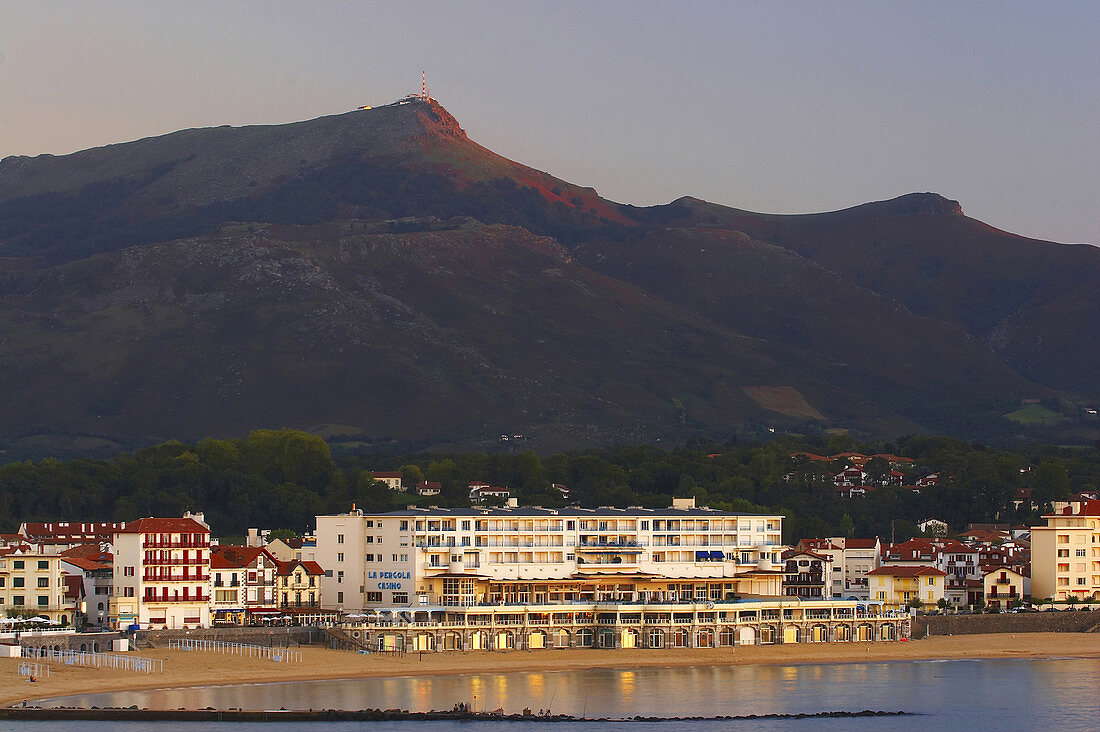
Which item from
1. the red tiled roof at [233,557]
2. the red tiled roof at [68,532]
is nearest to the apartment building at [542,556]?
the red tiled roof at [233,557]

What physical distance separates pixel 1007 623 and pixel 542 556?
25558mm

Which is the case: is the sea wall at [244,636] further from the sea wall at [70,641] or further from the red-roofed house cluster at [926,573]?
the red-roofed house cluster at [926,573]

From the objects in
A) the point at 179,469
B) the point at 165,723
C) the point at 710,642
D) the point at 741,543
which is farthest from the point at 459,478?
the point at 165,723

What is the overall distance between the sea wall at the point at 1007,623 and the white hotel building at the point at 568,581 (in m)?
3.76

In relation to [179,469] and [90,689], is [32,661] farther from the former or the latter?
[179,469]

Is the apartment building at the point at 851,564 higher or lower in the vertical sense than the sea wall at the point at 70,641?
higher

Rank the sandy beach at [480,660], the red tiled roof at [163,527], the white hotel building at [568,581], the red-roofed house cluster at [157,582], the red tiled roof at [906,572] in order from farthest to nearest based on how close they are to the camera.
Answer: the red tiled roof at [906,572] < the white hotel building at [568,581] < the red tiled roof at [163,527] < the red-roofed house cluster at [157,582] < the sandy beach at [480,660]

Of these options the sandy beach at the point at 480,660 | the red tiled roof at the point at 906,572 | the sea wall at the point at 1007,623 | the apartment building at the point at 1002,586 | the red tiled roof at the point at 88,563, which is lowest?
the sandy beach at the point at 480,660

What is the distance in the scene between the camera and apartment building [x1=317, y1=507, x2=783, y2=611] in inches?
4469

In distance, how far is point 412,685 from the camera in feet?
300

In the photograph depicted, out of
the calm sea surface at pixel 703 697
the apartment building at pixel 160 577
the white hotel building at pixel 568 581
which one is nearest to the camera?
the calm sea surface at pixel 703 697

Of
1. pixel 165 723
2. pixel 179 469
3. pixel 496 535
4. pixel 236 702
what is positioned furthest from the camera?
pixel 179 469

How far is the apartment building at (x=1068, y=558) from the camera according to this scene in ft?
414

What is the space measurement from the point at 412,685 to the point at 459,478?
92291 mm
